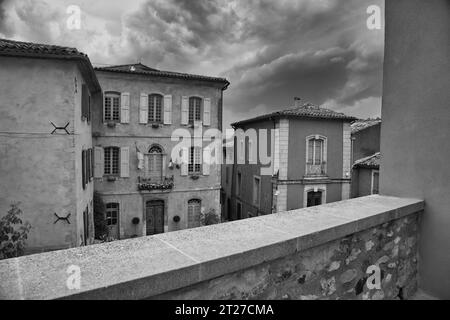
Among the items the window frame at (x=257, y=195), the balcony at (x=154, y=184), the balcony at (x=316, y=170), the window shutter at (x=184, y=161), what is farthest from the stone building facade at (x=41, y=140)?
the balcony at (x=316, y=170)

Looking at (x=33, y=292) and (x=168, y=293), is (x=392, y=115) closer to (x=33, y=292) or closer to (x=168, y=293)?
(x=168, y=293)

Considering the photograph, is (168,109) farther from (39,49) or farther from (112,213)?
(39,49)

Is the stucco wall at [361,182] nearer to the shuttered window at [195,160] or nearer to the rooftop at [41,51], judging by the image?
the shuttered window at [195,160]

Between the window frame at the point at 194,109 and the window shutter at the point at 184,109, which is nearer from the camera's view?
the window shutter at the point at 184,109

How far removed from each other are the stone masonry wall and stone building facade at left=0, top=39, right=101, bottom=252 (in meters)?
8.09

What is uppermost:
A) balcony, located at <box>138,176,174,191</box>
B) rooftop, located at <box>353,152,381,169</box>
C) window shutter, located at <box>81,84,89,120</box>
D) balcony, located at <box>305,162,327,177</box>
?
window shutter, located at <box>81,84,89,120</box>

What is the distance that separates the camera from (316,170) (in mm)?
15711

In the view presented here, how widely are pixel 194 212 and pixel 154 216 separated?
213 centimetres

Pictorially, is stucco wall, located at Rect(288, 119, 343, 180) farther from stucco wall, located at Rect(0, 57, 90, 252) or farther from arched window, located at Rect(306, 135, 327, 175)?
stucco wall, located at Rect(0, 57, 90, 252)

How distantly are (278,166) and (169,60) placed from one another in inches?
335

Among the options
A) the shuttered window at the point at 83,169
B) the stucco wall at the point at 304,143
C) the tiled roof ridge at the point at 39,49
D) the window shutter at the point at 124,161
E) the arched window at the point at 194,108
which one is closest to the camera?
the tiled roof ridge at the point at 39,49

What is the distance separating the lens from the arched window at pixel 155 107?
46.0 feet

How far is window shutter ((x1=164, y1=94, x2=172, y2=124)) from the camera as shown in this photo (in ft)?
45.8

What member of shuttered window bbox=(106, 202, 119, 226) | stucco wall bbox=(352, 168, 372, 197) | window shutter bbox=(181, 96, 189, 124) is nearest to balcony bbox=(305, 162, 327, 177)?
stucco wall bbox=(352, 168, 372, 197)
